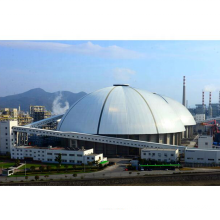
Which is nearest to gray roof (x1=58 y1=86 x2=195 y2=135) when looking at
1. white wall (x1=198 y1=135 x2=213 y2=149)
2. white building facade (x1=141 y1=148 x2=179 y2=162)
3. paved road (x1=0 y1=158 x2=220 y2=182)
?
white wall (x1=198 y1=135 x2=213 y2=149)

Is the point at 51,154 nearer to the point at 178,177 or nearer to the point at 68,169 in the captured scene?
the point at 68,169

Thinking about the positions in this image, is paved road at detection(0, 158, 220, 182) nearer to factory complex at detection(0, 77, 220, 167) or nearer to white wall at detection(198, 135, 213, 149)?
factory complex at detection(0, 77, 220, 167)

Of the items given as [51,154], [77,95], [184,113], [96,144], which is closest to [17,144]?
[51,154]

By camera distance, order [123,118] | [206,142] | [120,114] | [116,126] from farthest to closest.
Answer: [120,114] < [123,118] < [116,126] < [206,142]

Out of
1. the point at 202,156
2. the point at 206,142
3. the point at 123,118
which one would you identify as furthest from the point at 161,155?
the point at 206,142

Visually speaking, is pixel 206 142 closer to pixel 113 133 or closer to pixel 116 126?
pixel 116 126
